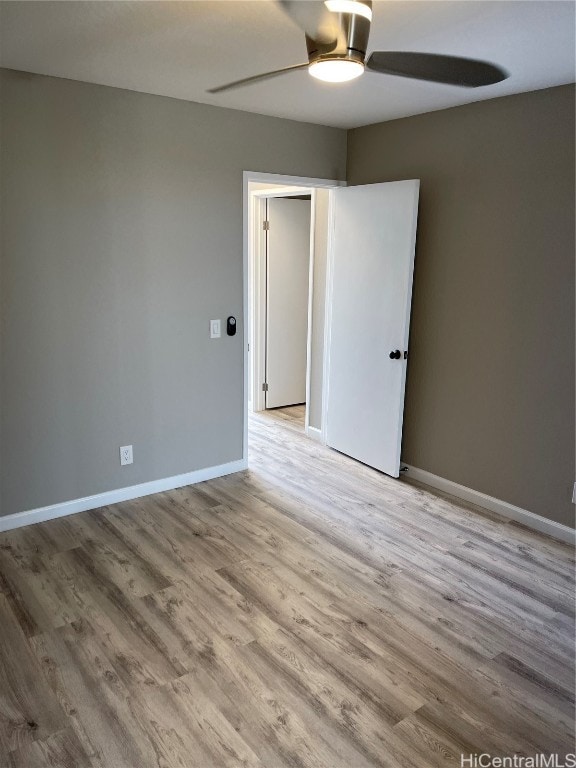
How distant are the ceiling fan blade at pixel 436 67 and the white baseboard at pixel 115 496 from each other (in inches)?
111

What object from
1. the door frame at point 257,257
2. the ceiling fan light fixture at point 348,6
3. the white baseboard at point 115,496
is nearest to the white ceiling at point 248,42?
the ceiling fan light fixture at point 348,6

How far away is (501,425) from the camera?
3453 mm

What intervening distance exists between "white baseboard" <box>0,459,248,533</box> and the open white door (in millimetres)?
946

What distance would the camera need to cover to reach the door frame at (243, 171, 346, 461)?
152 inches

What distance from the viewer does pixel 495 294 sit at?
3377 mm

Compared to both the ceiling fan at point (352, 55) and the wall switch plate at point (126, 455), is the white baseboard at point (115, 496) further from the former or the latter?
the ceiling fan at point (352, 55)

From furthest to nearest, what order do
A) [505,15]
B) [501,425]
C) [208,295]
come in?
[208,295]
[501,425]
[505,15]

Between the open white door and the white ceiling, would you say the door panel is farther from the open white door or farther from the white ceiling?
the white ceiling

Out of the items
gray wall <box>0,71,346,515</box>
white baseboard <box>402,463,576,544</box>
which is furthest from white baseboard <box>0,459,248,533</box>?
white baseboard <box>402,463,576,544</box>

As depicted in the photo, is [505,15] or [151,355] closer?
[505,15]

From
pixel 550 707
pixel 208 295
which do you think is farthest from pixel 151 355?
pixel 550 707

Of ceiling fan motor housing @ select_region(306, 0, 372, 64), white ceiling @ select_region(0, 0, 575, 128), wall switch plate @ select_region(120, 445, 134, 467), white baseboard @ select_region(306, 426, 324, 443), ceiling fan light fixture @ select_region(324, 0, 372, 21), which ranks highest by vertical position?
white ceiling @ select_region(0, 0, 575, 128)

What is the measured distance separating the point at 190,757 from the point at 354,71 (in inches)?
89.6

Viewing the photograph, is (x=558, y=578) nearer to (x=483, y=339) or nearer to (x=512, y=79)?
(x=483, y=339)
